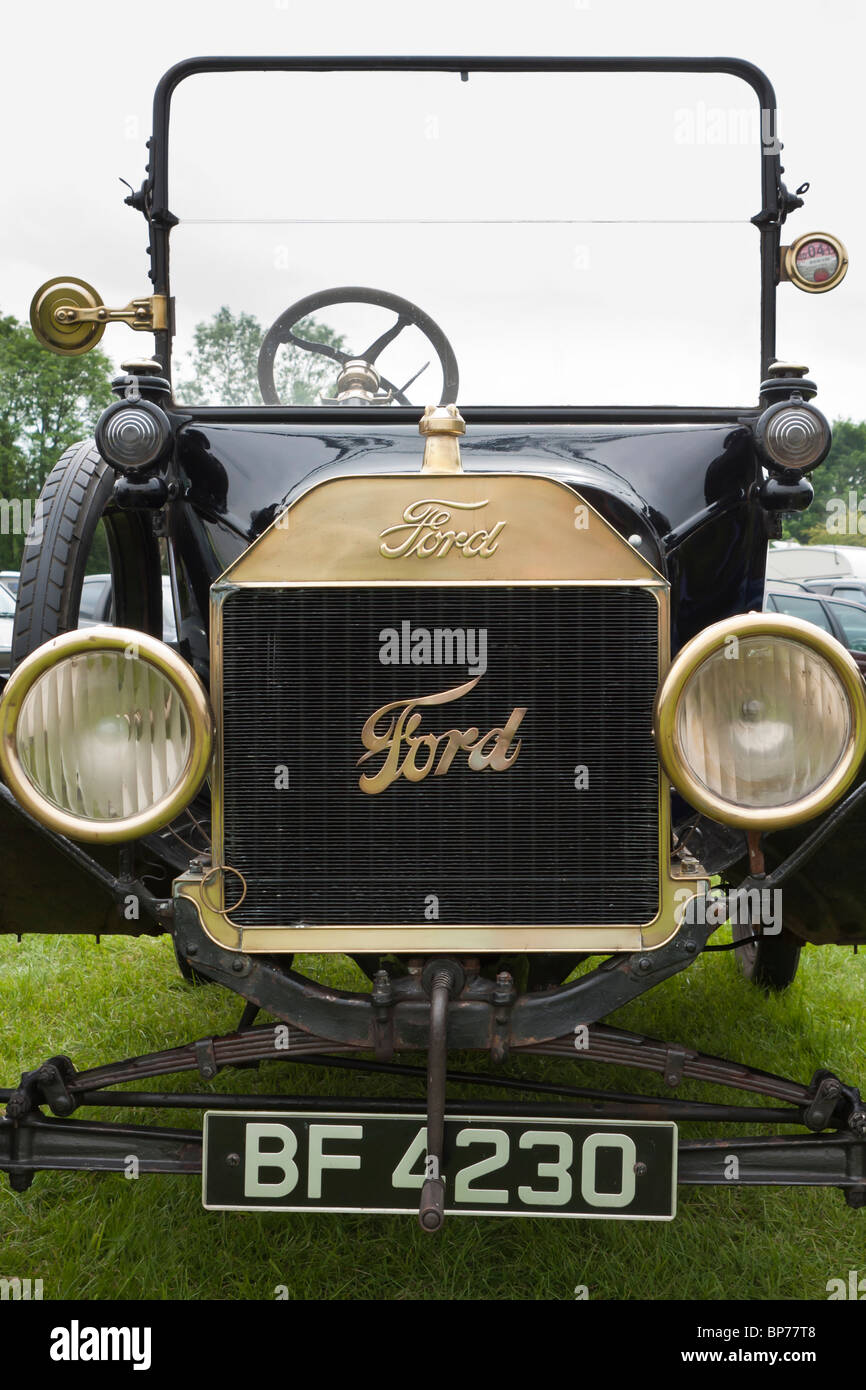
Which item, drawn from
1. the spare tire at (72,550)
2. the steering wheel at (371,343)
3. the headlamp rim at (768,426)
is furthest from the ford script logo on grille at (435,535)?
the steering wheel at (371,343)

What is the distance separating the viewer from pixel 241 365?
2959mm

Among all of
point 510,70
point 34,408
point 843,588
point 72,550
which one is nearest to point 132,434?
point 72,550

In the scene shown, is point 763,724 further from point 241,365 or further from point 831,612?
point 831,612

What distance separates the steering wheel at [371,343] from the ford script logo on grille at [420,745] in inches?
50.2

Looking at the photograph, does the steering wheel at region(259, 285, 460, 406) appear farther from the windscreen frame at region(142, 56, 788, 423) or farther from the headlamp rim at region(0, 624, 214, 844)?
the headlamp rim at region(0, 624, 214, 844)

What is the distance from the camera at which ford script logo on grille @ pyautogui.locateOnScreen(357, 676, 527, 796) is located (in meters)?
1.95

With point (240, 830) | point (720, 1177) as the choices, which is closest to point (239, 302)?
point (240, 830)

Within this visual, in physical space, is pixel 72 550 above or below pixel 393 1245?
above

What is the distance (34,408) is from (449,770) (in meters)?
24.5

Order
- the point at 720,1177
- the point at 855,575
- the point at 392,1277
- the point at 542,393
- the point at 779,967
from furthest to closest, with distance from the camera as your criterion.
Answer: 1. the point at 855,575
2. the point at 779,967
3. the point at 542,393
4. the point at 392,1277
5. the point at 720,1177

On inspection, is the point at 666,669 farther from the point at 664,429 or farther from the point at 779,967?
the point at 779,967

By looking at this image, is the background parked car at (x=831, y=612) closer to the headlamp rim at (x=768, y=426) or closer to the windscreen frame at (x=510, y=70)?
the windscreen frame at (x=510, y=70)

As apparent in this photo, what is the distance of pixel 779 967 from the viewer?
3.94m

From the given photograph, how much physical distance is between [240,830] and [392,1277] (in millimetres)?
1103
